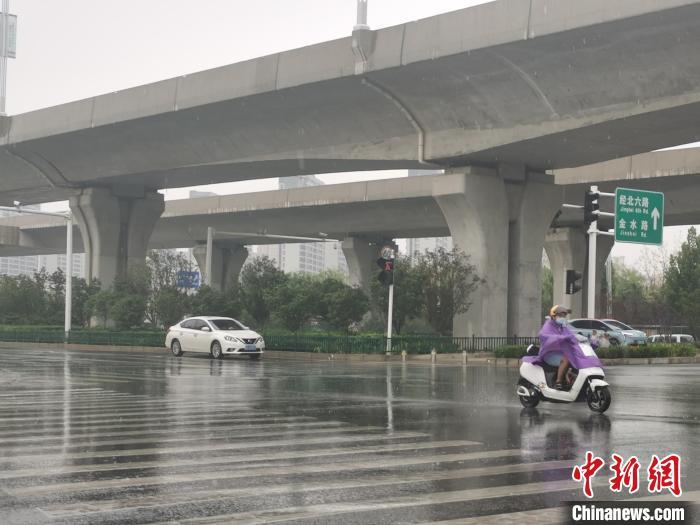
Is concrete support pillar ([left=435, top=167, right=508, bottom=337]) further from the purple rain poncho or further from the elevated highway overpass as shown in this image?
the purple rain poncho

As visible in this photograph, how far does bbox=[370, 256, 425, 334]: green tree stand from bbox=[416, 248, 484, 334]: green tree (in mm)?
249

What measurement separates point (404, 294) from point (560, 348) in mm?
23918

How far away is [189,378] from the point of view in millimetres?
22344

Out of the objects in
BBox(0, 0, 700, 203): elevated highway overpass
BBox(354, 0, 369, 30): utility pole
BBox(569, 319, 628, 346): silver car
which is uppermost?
BBox(354, 0, 369, 30): utility pole

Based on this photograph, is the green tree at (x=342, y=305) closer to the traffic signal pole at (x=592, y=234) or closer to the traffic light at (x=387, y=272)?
the traffic light at (x=387, y=272)

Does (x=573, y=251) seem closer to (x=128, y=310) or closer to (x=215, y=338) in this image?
(x=128, y=310)

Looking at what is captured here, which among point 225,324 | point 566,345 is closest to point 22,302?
point 225,324

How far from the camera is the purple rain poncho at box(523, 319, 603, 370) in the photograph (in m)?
14.7

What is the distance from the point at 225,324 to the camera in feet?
113

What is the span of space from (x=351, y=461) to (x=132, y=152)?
39626mm

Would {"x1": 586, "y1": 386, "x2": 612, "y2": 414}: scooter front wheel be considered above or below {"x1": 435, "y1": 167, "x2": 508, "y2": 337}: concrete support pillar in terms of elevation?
below

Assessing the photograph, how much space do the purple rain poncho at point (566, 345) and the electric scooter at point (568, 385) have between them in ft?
0.23

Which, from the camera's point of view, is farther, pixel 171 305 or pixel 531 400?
pixel 171 305

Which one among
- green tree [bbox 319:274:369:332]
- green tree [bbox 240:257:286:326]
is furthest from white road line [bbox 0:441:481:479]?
green tree [bbox 240:257:286:326]
